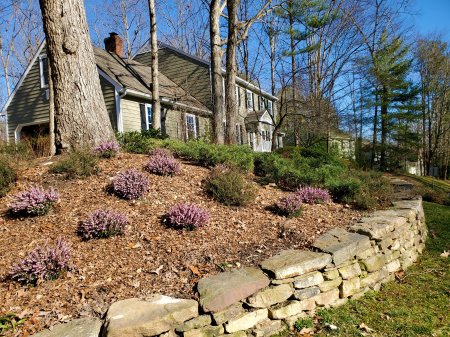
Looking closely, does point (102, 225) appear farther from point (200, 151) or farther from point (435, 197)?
point (435, 197)

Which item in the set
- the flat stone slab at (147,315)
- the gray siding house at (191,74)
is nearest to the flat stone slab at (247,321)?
the flat stone slab at (147,315)

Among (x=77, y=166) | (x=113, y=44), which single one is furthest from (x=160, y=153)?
(x=113, y=44)

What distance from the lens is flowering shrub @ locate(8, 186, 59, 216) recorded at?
11.5ft

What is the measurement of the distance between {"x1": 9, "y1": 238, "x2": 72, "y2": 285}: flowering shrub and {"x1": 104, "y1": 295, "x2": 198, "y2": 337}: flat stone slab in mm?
723

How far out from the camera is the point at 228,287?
8.07 ft

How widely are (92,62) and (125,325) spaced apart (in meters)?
4.95

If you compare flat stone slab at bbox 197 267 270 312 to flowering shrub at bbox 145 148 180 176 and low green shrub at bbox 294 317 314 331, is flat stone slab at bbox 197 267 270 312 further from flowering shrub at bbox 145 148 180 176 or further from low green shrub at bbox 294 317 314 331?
flowering shrub at bbox 145 148 180 176

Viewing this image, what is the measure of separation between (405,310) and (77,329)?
299 cm

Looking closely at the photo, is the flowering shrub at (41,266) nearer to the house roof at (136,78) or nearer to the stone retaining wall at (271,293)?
the stone retaining wall at (271,293)

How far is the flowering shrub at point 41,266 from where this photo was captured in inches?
101

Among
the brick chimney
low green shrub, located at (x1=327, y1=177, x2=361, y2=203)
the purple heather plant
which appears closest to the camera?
low green shrub, located at (x1=327, y1=177, x2=361, y2=203)

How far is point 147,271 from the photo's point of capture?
2773 millimetres

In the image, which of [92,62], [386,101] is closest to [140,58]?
[92,62]

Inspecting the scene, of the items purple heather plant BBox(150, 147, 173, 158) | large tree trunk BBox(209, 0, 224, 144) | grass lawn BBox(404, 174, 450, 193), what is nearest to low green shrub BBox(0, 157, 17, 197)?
purple heather plant BBox(150, 147, 173, 158)
